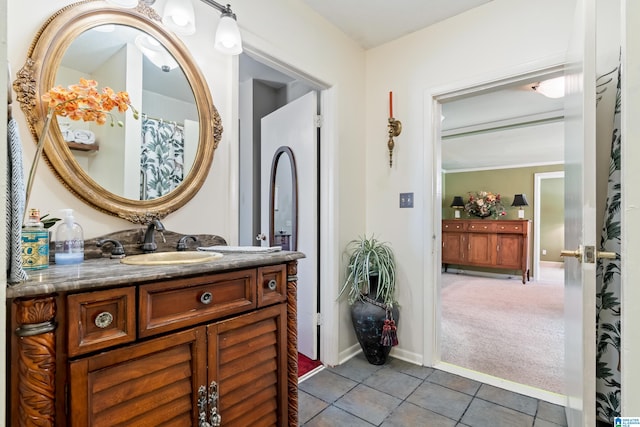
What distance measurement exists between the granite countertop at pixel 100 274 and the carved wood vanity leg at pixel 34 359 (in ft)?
0.12

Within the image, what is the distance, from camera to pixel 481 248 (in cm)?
582

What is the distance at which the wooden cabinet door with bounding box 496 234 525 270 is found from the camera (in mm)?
5453

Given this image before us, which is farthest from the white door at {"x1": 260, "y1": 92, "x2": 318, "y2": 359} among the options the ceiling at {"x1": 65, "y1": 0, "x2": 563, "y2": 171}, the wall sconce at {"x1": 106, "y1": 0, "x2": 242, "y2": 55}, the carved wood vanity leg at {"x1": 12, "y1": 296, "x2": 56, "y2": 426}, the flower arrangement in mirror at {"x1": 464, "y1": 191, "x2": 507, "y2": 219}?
the flower arrangement in mirror at {"x1": 464, "y1": 191, "x2": 507, "y2": 219}

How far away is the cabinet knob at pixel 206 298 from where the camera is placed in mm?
1028

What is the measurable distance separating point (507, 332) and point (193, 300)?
2.98 m

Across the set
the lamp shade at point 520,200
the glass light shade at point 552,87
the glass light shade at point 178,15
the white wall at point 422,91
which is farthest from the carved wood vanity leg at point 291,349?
the lamp shade at point 520,200

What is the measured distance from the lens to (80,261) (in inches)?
42.9

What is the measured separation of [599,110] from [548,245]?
22.7 ft

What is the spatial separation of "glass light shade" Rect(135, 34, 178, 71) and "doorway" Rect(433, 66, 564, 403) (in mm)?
1726

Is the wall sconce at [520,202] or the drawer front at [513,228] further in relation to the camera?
the wall sconce at [520,202]

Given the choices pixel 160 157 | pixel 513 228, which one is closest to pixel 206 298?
pixel 160 157

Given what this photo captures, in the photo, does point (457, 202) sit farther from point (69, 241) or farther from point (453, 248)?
point (69, 241)

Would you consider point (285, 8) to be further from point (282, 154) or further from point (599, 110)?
point (599, 110)

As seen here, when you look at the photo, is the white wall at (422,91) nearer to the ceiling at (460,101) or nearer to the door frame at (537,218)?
the ceiling at (460,101)
